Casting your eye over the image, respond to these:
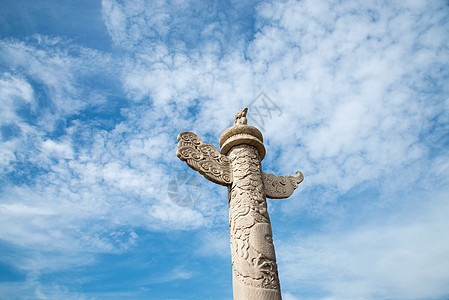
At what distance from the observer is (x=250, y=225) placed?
495cm

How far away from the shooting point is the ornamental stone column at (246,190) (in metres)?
4.53

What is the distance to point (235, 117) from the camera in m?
6.57

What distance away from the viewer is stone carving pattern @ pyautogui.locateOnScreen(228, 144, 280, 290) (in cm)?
455

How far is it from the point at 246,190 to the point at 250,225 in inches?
28.6

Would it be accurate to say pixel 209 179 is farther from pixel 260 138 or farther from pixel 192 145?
pixel 260 138

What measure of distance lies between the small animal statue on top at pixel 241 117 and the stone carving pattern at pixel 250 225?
611mm

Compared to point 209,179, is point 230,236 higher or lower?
lower

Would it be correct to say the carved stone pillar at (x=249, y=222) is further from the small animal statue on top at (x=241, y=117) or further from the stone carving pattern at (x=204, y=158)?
the small animal statue on top at (x=241, y=117)

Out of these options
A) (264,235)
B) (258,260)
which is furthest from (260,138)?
(258,260)

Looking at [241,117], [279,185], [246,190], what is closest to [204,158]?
[246,190]

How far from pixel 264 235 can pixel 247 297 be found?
1.04m

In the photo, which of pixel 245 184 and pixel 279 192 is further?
pixel 279 192

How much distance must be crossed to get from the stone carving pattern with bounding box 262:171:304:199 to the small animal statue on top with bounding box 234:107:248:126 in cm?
125

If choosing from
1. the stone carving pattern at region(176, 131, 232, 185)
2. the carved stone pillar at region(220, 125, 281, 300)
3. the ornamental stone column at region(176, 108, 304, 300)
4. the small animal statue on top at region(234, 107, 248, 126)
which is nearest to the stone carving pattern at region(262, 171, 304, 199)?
the ornamental stone column at region(176, 108, 304, 300)
